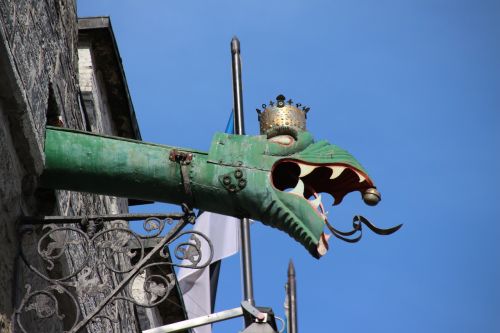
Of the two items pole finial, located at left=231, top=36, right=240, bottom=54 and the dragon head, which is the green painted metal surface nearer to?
the dragon head

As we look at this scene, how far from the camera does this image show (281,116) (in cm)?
663

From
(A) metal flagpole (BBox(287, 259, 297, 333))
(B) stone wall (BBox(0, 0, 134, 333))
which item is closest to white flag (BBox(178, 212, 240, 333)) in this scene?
(A) metal flagpole (BBox(287, 259, 297, 333))

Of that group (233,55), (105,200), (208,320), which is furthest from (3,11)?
(233,55)

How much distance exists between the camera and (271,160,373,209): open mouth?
21.3ft

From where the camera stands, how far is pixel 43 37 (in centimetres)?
700

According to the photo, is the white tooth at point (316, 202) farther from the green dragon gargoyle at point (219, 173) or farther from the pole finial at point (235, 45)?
the pole finial at point (235, 45)

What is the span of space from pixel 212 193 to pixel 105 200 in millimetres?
4283

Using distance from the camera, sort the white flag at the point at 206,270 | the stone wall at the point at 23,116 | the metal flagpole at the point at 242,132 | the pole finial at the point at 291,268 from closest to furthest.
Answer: the stone wall at the point at 23,116
the metal flagpole at the point at 242,132
the pole finial at the point at 291,268
the white flag at the point at 206,270

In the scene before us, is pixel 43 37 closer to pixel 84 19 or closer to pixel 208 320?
pixel 208 320

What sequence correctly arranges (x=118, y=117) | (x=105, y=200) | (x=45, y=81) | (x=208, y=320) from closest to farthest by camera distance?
1. (x=45, y=81)
2. (x=208, y=320)
3. (x=105, y=200)
4. (x=118, y=117)

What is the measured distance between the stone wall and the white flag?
19.4 ft

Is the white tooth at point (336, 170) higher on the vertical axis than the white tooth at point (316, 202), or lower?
higher

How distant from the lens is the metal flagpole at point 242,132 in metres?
10.2

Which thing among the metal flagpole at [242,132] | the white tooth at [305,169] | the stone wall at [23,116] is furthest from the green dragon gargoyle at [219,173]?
the metal flagpole at [242,132]
